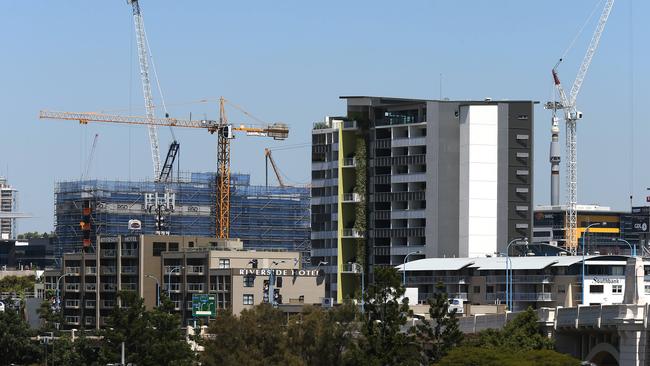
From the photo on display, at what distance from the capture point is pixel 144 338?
171375mm

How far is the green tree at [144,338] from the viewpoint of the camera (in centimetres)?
16700

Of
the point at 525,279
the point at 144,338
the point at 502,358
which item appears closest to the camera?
the point at 502,358

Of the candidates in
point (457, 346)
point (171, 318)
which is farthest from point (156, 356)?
point (457, 346)

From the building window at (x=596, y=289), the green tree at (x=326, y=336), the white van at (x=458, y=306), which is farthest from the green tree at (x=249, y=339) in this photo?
the building window at (x=596, y=289)

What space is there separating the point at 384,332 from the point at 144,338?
4225cm

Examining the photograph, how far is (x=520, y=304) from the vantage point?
19662 centimetres

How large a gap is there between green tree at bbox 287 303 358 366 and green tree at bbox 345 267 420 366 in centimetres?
155

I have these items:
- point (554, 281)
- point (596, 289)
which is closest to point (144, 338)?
point (554, 281)

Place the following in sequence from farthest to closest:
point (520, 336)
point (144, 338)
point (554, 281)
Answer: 1. point (554, 281)
2. point (144, 338)
3. point (520, 336)

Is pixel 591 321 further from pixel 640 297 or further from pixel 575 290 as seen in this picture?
→ pixel 575 290

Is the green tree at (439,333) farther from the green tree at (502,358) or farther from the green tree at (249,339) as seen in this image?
the green tree at (249,339)

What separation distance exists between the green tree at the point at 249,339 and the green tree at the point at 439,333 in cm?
1285

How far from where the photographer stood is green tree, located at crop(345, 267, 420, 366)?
13400cm

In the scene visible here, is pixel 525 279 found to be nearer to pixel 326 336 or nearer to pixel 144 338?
pixel 144 338
